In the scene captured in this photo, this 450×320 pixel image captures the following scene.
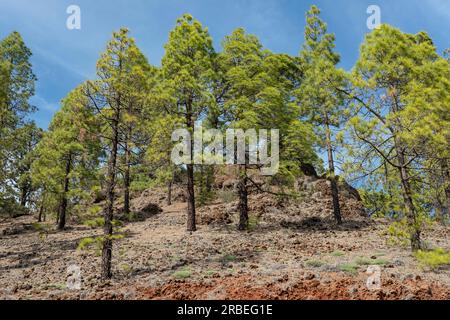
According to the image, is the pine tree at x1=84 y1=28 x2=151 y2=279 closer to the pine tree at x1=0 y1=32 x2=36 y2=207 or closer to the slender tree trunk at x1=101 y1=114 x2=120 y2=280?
the slender tree trunk at x1=101 y1=114 x2=120 y2=280

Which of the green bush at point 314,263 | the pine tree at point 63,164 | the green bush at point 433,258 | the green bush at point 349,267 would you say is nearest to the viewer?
the green bush at point 433,258

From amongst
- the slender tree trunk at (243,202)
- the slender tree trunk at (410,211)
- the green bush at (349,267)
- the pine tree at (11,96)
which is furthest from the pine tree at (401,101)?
the pine tree at (11,96)

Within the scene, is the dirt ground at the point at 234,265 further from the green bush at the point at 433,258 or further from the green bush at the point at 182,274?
the green bush at the point at 433,258

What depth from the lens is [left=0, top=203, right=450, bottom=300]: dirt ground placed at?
7801 millimetres

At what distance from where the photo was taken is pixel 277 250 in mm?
13016

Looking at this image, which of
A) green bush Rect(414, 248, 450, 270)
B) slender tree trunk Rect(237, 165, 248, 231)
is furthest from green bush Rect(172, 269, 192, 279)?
slender tree trunk Rect(237, 165, 248, 231)

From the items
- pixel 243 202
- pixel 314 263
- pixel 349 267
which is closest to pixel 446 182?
pixel 349 267

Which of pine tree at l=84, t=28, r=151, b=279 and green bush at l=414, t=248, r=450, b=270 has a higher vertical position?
pine tree at l=84, t=28, r=151, b=279

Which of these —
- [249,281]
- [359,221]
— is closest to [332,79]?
[249,281]

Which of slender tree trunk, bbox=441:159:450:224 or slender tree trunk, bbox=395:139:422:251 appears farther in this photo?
slender tree trunk, bbox=441:159:450:224

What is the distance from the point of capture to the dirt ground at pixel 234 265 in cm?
780

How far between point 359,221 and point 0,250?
1939 centimetres

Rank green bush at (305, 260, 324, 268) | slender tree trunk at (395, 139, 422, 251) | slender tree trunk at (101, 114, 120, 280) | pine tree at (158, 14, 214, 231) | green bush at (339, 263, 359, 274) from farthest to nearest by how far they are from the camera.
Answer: pine tree at (158, 14, 214, 231) < slender tree trunk at (395, 139, 422, 251) < green bush at (305, 260, 324, 268) < slender tree trunk at (101, 114, 120, 280) < green bush at (339, 263, 359, 274)
